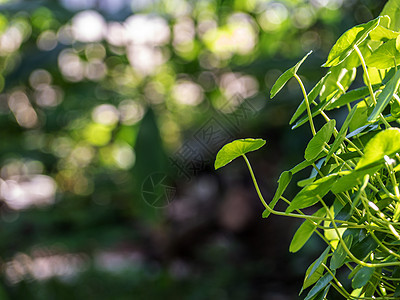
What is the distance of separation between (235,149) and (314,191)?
0.05 metres

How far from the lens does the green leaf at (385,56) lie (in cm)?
25

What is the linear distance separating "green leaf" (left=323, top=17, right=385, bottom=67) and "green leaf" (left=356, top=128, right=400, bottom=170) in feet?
0.18

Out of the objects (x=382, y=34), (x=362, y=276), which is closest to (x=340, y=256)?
(x=362, y=276)

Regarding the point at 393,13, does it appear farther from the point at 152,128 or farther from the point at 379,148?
the point at 152,128

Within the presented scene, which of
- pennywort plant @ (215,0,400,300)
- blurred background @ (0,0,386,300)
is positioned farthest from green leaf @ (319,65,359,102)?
blurred background @ (0,0,386,300)

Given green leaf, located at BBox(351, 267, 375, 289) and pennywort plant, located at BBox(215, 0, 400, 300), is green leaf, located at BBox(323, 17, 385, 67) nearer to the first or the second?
pennywort plant, located at BBox(215, 0, 400, 300)

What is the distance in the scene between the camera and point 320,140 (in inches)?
9.5

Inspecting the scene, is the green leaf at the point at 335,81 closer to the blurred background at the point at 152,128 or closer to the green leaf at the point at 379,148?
the green leaf at the point at 379,148

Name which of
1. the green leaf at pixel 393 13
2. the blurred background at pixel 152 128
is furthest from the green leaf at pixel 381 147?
the blurred background at pixel 152 128

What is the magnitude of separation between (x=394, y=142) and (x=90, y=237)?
1510 millimetres

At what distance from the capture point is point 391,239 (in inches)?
11.1

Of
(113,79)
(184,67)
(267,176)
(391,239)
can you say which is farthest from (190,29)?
(391,239)

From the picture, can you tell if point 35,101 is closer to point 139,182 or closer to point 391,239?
point 139,182

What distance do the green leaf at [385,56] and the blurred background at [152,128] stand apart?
1.09 m
